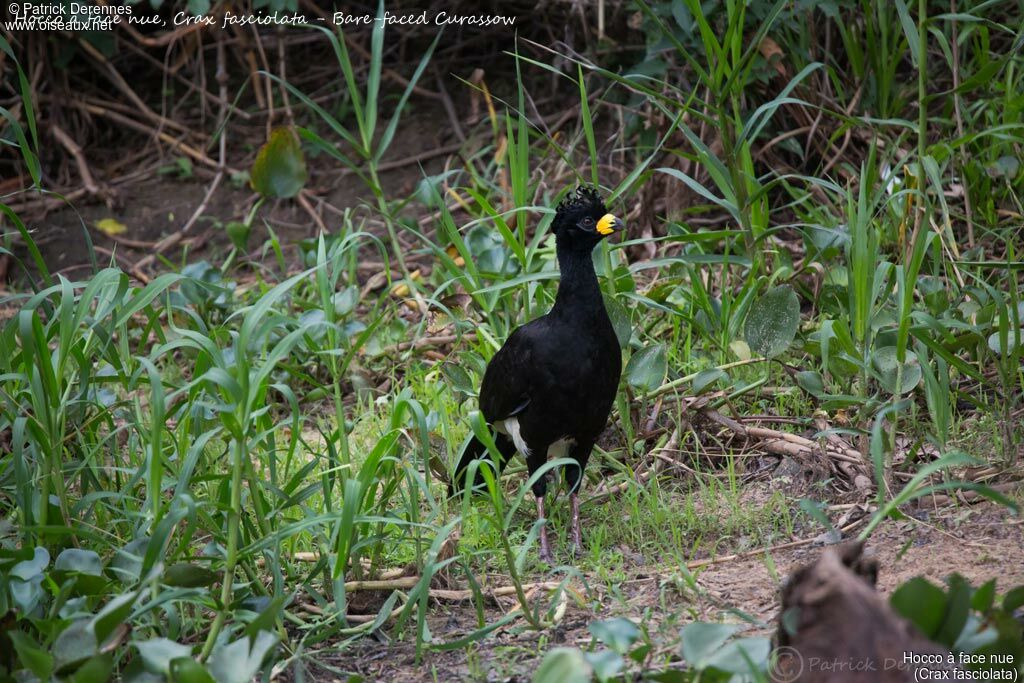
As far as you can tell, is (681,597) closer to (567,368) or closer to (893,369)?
(567,368)

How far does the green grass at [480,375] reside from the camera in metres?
2.82

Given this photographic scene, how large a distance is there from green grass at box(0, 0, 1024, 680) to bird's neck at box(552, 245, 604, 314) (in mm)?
143

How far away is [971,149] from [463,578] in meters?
3.32

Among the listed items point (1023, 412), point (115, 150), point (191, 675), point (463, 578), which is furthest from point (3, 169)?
point (1023, 412)

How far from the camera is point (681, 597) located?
3.11 metres

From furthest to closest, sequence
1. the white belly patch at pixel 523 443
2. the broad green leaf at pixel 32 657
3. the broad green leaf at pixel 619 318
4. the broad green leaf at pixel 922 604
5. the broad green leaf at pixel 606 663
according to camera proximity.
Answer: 1. the broad green leaf at pixel 619 318
2. the white belly patch at pixel 523 443
3. the broad green leaf at pixel 32 657
4. the broad green leaf at pixel 606 663
5. the broad green leaf at pixel 922 604

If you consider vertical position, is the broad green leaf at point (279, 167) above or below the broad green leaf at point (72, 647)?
above

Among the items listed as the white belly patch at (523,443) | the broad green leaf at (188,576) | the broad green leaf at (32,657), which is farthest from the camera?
the white belly patch at (523,443)

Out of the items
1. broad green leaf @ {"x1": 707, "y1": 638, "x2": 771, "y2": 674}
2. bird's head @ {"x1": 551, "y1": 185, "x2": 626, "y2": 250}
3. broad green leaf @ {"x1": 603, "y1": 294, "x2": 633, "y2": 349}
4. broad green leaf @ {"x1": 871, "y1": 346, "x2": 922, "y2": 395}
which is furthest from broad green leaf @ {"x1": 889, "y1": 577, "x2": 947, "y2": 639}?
broad green leaf @ {"x1": 603, "y1": 294, "x2": 633, "y2": 349}

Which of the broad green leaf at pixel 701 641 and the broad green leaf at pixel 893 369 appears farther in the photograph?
the broad green leaf at pixel 893 369

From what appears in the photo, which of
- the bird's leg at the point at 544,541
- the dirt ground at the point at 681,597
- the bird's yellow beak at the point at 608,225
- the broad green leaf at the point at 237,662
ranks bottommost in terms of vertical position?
the bird's leg at the point at 544,541

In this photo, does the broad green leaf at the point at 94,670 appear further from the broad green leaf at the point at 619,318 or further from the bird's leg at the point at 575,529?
the broad green leaf at the point at 619,318

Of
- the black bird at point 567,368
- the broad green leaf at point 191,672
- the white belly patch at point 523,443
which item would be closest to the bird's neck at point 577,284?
the black bird at point 567,368

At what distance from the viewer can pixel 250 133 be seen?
7.30 meters
